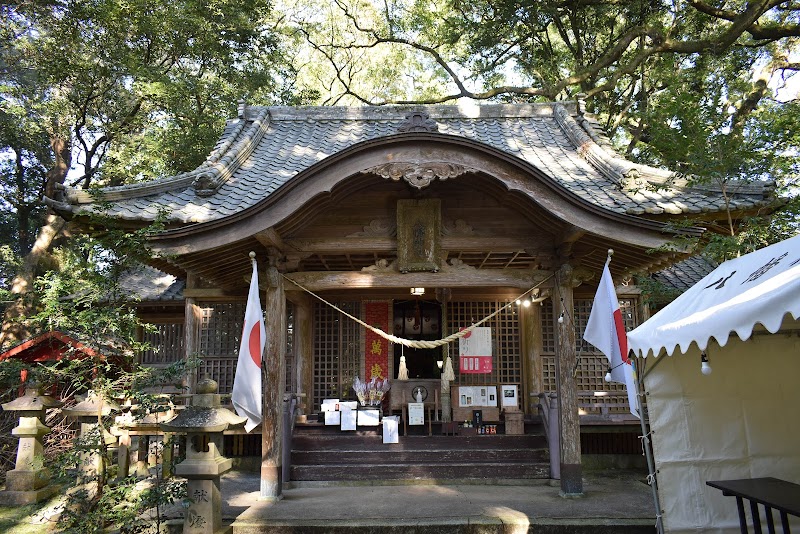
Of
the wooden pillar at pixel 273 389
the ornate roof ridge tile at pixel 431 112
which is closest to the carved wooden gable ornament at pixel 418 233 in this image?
the wooden pillar at pixel 273 389

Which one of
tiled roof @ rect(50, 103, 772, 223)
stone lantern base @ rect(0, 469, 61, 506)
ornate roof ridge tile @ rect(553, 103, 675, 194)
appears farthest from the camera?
ornate roof ridge tile @ rect(553, 103, 675, 194)

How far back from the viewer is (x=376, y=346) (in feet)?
37.0

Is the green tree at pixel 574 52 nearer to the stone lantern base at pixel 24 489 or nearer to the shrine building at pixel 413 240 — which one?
the shrine building at pixel 413 240

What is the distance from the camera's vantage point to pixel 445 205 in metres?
7.85

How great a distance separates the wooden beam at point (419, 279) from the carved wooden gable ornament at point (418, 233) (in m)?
0.16

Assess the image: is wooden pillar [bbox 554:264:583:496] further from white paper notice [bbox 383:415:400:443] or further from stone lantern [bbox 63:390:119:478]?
stone lantern [bbox 63:390:119:478]

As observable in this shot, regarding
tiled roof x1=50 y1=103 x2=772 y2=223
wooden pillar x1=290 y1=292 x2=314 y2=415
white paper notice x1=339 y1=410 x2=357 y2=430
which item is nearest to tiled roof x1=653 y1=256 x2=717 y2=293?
tiled roof x1=50 y1=103 x2=772 y2=223

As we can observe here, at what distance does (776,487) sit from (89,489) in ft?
21.8

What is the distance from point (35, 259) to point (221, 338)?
8737 millimetres

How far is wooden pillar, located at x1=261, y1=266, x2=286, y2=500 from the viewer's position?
7.27 m

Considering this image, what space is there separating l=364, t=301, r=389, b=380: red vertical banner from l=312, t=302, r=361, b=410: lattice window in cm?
19

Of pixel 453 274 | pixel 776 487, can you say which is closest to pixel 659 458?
pixel 776 487

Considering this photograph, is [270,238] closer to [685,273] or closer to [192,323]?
[192,323]

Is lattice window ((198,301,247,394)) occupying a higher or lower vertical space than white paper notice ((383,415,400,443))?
higher
